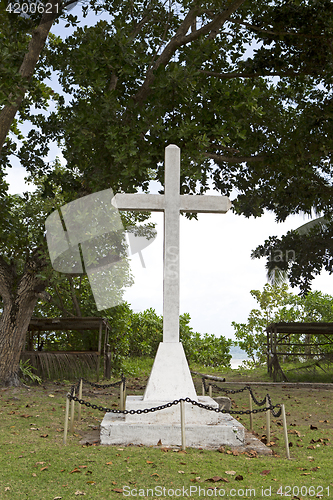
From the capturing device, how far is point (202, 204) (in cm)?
778

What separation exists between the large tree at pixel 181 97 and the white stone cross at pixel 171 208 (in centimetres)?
235

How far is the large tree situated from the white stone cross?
235 centimetres

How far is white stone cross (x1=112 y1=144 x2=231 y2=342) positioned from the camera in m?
7.30

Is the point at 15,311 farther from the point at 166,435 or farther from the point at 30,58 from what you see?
the point at 166,435

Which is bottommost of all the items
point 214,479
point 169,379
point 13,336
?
point 214,479

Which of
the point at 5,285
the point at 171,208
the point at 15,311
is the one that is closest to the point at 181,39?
the point at 171,208

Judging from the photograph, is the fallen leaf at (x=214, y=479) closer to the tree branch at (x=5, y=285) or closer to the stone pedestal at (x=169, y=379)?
the stone pedestal at (x=169, y=379)

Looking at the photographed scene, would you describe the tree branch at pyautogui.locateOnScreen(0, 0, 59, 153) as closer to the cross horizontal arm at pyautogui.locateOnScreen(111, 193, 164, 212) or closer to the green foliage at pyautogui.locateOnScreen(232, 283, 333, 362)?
the cross horizontal arm at pyautogui.locateOnScreen(111, 193, 164, 212)

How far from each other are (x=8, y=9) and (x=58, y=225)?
246 inches

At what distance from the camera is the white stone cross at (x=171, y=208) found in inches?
288

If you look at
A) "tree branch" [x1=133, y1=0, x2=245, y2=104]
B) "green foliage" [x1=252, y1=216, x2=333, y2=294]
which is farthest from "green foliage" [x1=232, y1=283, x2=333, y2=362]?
"tree branch" [x1=133, y1=0, x2=245, y2=104]

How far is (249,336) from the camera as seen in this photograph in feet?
74.7

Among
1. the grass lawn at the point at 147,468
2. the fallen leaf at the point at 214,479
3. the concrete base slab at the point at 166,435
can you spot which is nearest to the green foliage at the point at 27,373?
the grass lawn at the point at 147,468

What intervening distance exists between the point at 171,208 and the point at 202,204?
568 mm
